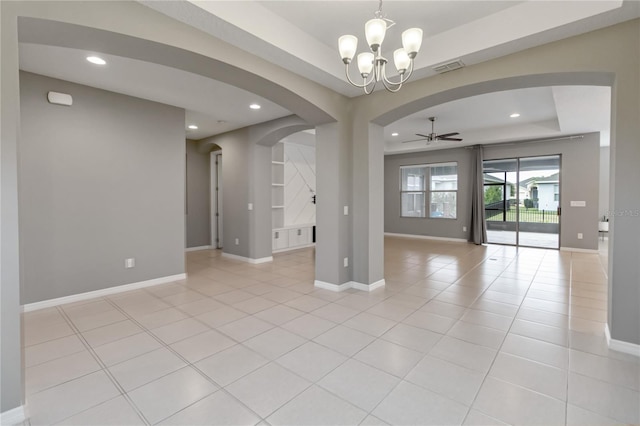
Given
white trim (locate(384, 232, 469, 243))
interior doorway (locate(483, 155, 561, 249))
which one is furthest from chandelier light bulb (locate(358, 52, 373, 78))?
white trim (locate(384, 232, 469, 243))

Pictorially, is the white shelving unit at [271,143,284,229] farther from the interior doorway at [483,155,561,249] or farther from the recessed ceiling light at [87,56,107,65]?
the interior doorway at [483,155,561,249]

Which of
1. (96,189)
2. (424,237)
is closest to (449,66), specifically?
(96,189)

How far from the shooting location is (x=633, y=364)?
7.64 feet

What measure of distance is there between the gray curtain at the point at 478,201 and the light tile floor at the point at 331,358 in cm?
383

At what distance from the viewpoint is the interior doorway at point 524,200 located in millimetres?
7676

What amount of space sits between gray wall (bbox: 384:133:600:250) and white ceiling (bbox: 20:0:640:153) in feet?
9.36

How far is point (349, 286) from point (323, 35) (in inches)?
133

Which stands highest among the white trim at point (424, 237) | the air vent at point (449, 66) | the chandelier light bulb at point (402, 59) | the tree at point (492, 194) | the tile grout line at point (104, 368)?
the air vent at point (449, 66)

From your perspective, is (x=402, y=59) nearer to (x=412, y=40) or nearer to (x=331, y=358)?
(x=412, y=40)

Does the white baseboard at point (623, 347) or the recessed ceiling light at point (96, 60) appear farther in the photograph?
the recessed ceiling light at point (96, 60)

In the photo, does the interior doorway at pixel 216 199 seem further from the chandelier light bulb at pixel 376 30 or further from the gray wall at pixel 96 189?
the chandelier light bulb at pixel 376 30

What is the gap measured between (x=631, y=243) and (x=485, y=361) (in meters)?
1.64

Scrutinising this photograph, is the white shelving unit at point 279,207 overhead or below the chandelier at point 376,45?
below

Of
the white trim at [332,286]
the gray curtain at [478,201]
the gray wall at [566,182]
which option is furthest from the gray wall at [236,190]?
the gray curtain at [478,201]
